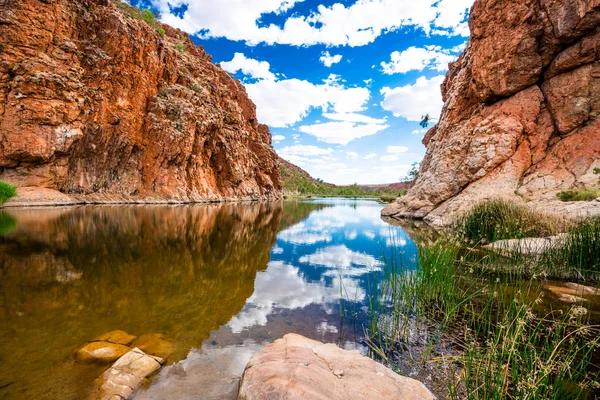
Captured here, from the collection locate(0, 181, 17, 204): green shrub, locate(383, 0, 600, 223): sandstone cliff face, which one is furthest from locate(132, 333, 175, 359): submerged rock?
locate(0, 181, 17, 204): green shrub

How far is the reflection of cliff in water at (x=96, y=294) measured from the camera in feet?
11.7

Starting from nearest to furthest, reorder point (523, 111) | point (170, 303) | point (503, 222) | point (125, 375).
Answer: point (125, 375) → point (170, 303) → point (503, 222) → point (523, 111)

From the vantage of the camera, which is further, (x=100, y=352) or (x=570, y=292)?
(x=570, y=292)

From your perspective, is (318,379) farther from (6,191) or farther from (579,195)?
(6,191)

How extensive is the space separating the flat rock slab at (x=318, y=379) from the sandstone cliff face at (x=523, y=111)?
14.7 m

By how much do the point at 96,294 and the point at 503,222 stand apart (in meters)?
12.2

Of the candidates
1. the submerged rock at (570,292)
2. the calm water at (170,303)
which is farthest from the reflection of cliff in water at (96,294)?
the submerged rock at (570,292)

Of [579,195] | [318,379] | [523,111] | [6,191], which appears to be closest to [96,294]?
[318,379]

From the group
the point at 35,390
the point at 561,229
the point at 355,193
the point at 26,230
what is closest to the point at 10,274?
the point at 35,390

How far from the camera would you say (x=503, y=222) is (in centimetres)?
982

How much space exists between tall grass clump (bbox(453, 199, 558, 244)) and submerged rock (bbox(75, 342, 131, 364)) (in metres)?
9.45

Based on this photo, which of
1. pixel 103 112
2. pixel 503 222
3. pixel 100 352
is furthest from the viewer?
pixel 103 112

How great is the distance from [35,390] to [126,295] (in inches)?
117

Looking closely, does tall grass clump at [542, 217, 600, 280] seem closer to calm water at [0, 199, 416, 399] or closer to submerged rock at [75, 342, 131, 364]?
calm water at [0, 199, 416, 399]
